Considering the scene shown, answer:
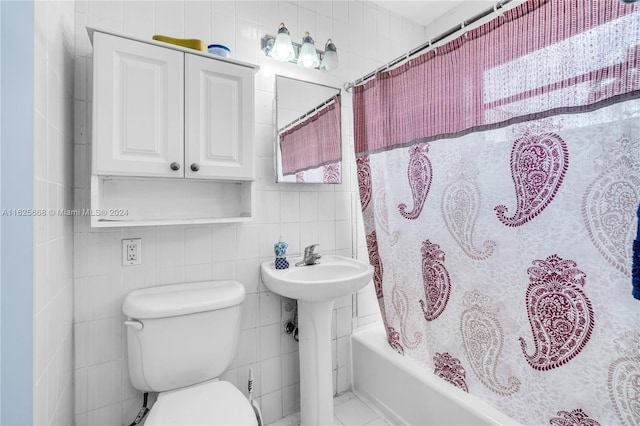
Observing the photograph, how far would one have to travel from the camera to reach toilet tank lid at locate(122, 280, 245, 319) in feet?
3.86

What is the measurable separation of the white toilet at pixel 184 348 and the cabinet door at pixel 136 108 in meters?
0.51

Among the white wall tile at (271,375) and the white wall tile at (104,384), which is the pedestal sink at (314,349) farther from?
the white wall tile at (104,384)

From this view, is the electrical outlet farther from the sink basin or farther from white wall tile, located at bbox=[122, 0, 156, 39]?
white wall tile, located at bbox=[122, 0, 156, 39]

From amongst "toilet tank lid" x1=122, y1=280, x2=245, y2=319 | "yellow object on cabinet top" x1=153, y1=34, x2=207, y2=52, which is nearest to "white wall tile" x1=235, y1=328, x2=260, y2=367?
"toilet tank lid" x1=122, y1=280, x2=245, y2=319

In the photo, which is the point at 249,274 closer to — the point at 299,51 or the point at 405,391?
the point at 405,391

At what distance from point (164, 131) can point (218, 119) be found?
0.73 ft

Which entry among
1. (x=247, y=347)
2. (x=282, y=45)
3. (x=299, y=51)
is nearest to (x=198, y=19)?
(x=282, y=45)

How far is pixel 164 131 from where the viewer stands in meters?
1.21

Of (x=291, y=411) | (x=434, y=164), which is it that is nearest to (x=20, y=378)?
(x=291, y=411)

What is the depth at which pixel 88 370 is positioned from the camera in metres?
1.25

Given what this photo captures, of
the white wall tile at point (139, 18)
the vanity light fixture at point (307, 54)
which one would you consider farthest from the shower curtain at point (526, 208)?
the white wall tile at point (139, 18)

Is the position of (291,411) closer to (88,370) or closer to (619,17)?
(88,370)

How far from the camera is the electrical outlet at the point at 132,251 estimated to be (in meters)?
1.31

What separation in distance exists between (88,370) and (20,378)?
70 cm
